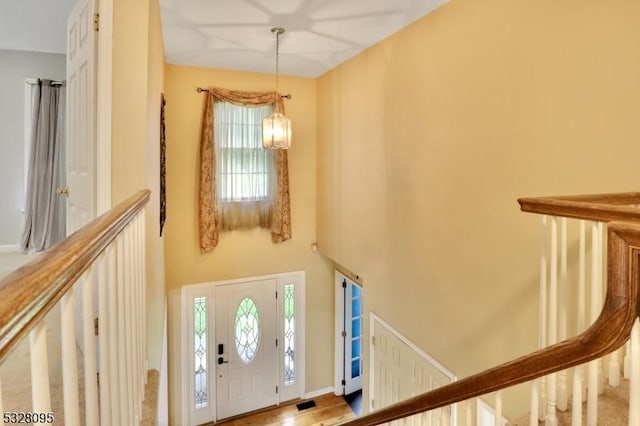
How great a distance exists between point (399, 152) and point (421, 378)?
84.4 inches

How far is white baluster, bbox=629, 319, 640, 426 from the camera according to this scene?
2.37 feet

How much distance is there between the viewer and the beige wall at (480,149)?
194cm

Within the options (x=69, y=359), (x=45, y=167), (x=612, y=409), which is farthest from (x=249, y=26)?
(x=612, y=409)

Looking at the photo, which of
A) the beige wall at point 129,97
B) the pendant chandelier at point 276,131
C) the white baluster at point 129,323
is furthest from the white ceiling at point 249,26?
the white baluster at point 129,323

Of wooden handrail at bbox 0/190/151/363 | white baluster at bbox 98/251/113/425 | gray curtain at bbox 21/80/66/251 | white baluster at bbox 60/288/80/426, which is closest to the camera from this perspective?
wooden handrail at bbox 0/190/151/363

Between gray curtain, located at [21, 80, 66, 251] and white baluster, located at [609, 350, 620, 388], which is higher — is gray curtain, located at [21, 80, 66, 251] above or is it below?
above

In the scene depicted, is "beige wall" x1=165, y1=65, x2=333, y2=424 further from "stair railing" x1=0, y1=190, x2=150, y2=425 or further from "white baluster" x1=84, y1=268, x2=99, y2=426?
"white baluster" x1=84, y1=268, x2=99, y2=426

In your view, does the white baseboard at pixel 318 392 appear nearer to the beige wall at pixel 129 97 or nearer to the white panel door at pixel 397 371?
the white panel door at pixel 397 371

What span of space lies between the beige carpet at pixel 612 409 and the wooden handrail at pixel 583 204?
76cm

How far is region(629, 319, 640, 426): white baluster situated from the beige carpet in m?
0.88

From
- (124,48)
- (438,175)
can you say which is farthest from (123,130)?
(438,175)

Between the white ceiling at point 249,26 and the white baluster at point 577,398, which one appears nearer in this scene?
the white baluster at point 577,398

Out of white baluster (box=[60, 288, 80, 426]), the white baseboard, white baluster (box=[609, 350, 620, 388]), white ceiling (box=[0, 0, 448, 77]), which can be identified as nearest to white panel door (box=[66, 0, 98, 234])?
white ceiling (box=[0, 0, 448, 77])

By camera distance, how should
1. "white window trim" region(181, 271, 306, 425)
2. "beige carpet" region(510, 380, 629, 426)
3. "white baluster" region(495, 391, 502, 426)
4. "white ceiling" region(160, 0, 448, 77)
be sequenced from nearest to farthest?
"white baluster" region(495, 391, 502, 426)
"beige carpet" region(510, 380, 629, 426)
"white ceiling" region(160, 0, 448, 77)
"white window trim" region(181, 271, 306, 425)
